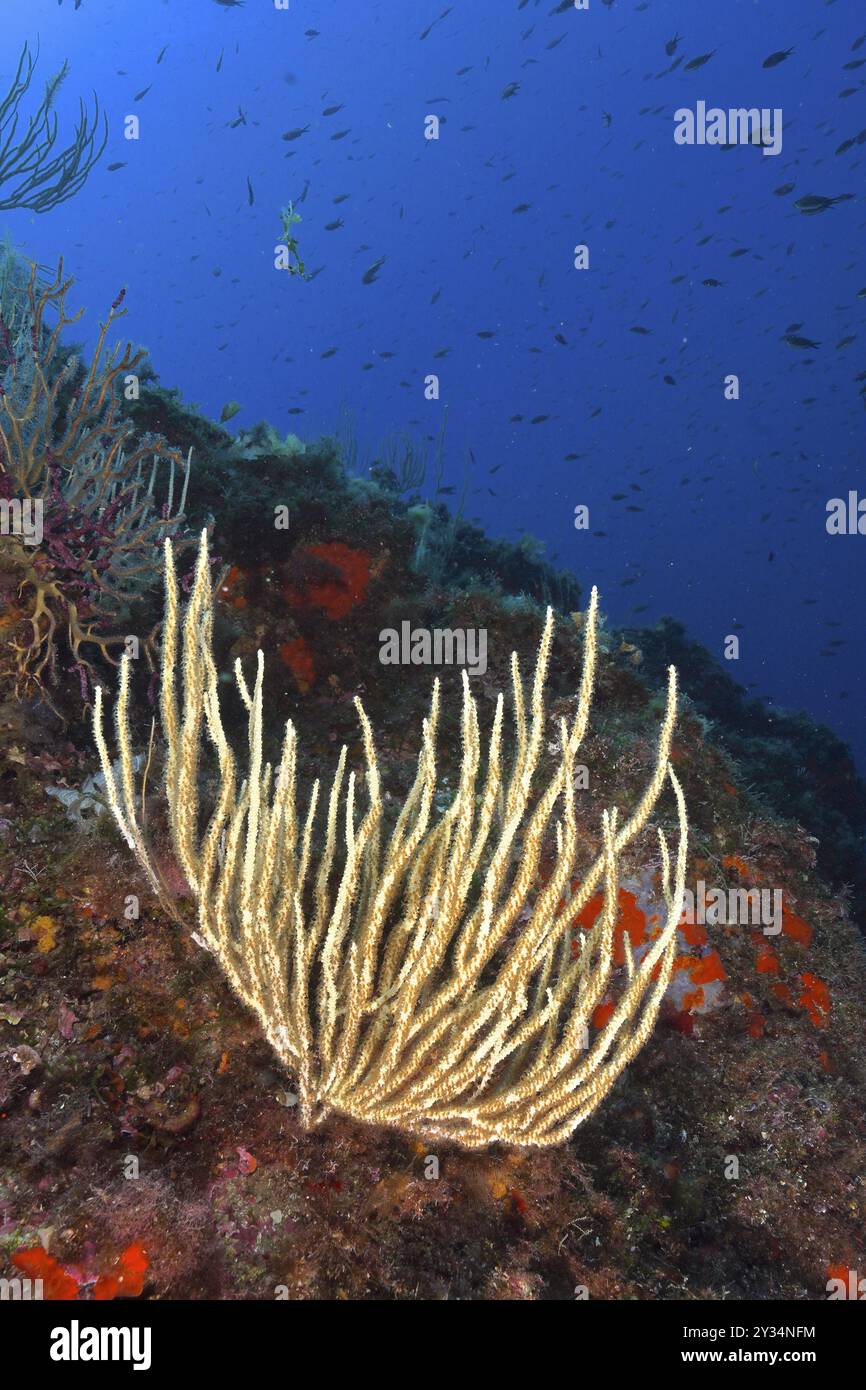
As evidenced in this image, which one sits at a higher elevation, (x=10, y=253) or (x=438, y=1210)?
(x=10, y=253)

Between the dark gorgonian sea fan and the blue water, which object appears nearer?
the dark gorgonian sea fan

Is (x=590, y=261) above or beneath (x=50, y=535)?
above

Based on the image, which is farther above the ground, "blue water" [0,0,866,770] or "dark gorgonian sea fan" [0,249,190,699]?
"blue water" [0,0,866,770]

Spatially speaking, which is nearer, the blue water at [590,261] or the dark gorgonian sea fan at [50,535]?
the dark gorgonian sea fan at [50,535]

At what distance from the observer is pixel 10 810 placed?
9.94 feet

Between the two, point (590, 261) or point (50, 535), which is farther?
point (590, 261)

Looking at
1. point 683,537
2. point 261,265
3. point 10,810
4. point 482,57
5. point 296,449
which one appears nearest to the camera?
point 10,810

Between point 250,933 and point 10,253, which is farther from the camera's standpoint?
point 10,253

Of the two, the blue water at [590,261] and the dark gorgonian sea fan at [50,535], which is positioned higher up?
the blue water at [590,261]

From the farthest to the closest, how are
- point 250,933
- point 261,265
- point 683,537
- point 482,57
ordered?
point 683,537
point 261,265
point 482,57
point 250,933

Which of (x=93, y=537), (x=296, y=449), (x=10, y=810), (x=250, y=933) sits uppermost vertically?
(x=296, y=449)
